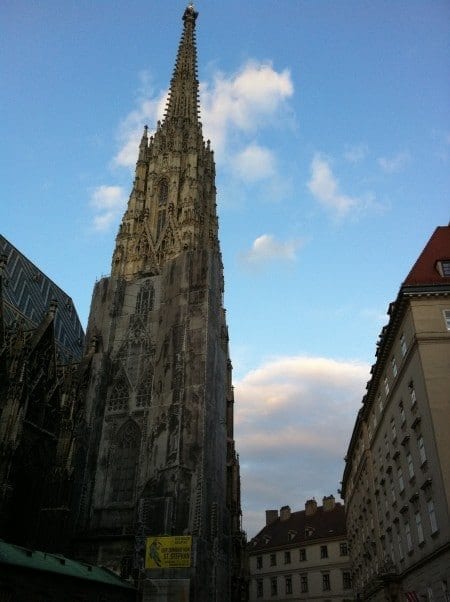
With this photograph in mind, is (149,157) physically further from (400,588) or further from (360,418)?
(400,588)

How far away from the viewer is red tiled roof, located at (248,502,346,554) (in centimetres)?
5922

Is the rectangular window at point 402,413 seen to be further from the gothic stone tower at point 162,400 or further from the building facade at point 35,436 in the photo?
the building facade at point 35,436

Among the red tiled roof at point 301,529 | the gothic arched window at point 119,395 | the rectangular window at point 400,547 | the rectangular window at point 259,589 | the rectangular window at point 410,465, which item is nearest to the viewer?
the rectangular window at point 410,465

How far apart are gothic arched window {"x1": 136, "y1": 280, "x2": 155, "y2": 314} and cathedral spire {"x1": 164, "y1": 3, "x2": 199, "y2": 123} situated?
23.4 m

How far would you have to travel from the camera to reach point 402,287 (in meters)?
27.1

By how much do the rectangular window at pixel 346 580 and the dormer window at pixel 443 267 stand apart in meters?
38.9

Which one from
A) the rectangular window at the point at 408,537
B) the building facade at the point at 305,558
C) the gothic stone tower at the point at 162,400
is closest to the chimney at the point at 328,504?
the building facade at the point at 305,558

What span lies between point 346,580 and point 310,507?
39.1 ft

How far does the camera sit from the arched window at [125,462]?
35.6 meters

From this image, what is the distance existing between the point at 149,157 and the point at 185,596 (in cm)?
4114

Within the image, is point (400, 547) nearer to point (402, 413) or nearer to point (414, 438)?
point (402, 413)

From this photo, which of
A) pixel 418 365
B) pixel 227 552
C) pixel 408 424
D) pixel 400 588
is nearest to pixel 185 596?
pixel 227 552

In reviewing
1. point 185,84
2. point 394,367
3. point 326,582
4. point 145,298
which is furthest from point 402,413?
point 185,84

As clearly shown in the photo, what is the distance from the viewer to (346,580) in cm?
5462
